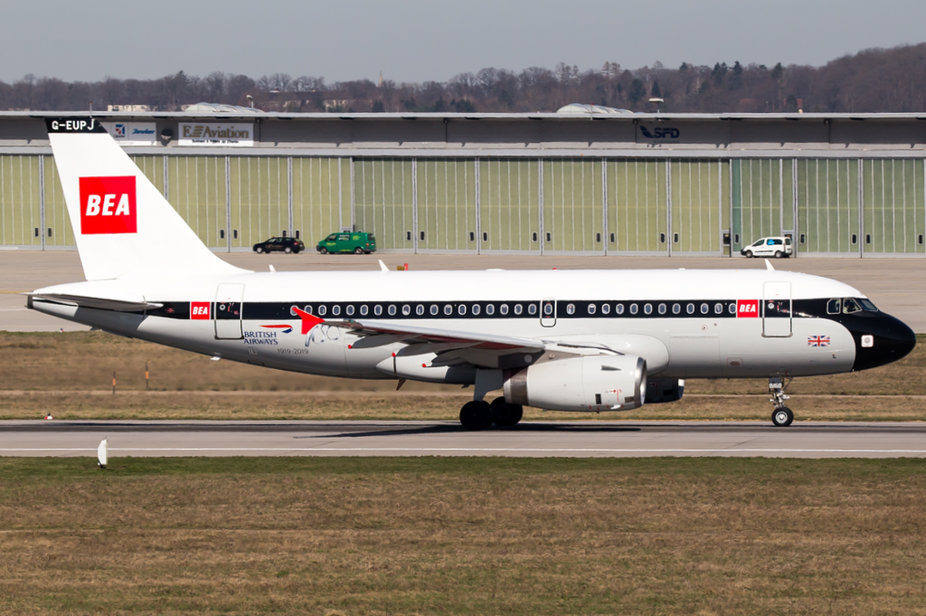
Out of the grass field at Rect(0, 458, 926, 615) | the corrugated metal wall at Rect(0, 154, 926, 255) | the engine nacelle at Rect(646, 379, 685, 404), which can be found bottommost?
the grass field at Rect(0, 458, 926, 615)

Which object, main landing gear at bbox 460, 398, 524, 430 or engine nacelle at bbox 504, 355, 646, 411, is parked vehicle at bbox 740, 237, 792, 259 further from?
engine nacelle at bbox 504, 355, 646, 411

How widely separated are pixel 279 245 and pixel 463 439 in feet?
226

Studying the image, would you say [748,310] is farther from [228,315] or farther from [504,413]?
[228,315]

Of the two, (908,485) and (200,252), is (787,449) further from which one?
(200,252)

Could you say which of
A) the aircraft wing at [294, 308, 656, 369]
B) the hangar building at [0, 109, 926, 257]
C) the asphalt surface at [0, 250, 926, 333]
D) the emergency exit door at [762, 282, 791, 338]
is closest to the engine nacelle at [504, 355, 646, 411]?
the aircraft wing at [294, 308, 656, 369]

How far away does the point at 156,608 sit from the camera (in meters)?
18.5

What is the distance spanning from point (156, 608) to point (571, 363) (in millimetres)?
19326

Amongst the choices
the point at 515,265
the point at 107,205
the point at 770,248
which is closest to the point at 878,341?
the point at 107,205

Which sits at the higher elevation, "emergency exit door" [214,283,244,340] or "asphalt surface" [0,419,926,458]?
"emergency exit door" [214,283,244,340]

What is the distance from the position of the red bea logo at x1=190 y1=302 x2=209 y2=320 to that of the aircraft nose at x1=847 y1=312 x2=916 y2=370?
1815 centimetres

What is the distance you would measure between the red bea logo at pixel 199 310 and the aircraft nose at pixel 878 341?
18146 millimetres

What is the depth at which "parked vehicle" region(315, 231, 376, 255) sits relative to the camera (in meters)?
103

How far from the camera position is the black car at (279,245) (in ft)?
340

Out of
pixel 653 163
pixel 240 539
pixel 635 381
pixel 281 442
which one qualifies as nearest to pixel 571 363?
pixel 635 381
